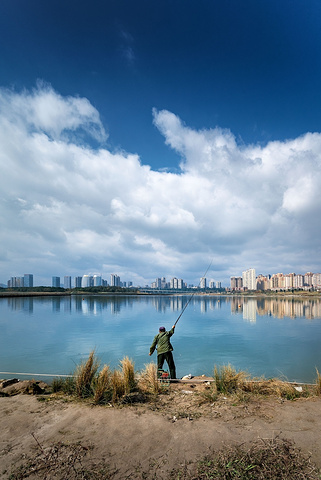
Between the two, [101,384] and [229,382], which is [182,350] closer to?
[229,382]

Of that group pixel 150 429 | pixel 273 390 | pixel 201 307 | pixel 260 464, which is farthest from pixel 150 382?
pixel 201 307

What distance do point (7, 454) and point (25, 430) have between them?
77 cm

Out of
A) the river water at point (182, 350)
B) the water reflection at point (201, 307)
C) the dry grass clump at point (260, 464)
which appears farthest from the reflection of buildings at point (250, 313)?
the dry grass clump at point (260, 464)

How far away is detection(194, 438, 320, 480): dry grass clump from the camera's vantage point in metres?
3.36

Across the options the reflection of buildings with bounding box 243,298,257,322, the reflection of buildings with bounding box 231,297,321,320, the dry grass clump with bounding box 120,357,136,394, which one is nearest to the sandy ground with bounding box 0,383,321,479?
the dry grass clump with bounding box 120,357,136,394

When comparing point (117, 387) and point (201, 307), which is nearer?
point (117, 387)

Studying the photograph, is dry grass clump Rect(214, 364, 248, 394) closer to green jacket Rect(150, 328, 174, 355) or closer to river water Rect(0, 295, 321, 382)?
green jacket Rect(150, 328, 174, 355)

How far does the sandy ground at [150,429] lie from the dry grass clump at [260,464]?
0.72ft

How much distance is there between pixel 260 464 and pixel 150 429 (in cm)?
187

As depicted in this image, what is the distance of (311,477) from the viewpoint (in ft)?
10.7

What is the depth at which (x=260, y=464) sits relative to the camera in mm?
3566

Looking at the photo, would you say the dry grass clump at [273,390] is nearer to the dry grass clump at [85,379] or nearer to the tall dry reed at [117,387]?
the tall dry reed at [117,387]

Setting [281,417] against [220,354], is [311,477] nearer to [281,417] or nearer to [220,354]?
[281,417]

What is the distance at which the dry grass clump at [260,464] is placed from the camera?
3.36 metres
